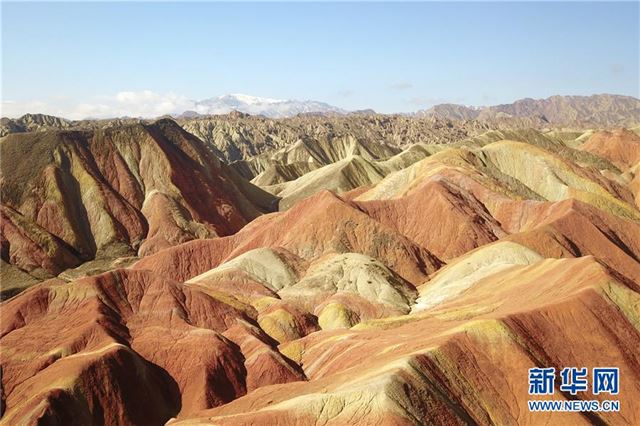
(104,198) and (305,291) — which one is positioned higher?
(104,198)

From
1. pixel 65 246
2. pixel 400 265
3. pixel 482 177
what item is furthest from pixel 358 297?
pixel 65 246

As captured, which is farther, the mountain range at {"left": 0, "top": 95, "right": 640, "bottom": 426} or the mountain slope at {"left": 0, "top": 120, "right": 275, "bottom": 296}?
the mountain slope at {"left": 0, "top": 120, "right": 275, "bottom": 296}

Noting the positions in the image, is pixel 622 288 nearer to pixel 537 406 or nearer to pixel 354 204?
pixel 537 406

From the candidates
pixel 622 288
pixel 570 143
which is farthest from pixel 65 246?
pixel 570 143

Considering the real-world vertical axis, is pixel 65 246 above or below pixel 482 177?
below

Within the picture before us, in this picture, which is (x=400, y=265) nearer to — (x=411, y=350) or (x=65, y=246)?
(x=411, y=350)

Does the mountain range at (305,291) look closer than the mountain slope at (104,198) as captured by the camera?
Yes

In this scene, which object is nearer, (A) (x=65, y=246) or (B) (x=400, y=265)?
(B) (x=400, y=265)

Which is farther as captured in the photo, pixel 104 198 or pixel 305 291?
pixel 104 198

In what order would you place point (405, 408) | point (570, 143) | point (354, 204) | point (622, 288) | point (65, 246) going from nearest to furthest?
point (405, 408), point (622, 288), point (354, 204), point (65, 246), point (570, 143)

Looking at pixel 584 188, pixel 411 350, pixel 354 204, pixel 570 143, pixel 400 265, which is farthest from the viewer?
pixel 570 143
